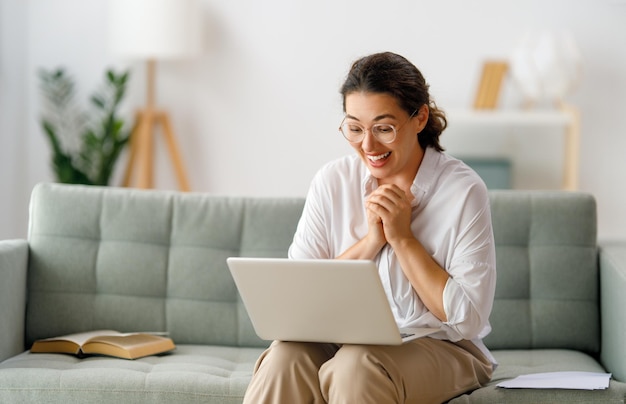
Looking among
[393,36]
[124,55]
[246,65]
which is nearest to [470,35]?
[393,36]

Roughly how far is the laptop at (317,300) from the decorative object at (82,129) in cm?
287

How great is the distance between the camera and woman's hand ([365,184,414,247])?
7.10ft

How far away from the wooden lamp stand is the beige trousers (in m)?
2.94

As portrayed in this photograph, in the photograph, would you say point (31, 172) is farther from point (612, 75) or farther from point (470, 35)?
point (612, 75)

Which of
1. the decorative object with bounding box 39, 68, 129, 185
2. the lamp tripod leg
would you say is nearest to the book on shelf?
the lamp tripod leg

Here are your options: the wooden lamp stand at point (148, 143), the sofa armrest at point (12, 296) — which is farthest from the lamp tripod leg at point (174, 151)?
the sofa armrest at point (12, 296)

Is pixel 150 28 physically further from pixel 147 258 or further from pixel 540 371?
pixel 540 371

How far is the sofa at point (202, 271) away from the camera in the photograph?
264cm

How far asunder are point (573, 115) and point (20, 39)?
2.86 meters

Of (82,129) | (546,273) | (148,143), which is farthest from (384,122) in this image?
(82,129)

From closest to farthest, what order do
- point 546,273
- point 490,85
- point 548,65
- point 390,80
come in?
point 390,80 < point 546,273 < point 548,65 < point 490,85

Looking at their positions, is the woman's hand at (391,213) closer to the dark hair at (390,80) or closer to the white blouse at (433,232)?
the white blouse at (433,232)

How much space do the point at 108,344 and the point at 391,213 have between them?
894mm

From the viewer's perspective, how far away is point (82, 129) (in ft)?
16.7
